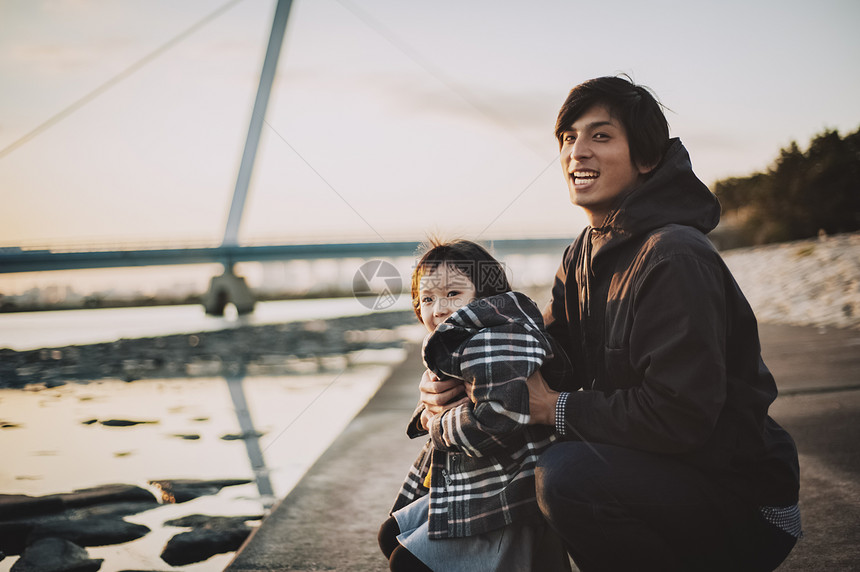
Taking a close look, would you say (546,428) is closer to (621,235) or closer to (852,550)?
(621,235)

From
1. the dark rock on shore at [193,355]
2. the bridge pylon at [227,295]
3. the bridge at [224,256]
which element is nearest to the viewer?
the dark rock on shore at [193,355]

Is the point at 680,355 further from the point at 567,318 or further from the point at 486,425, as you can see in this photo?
the point at 567,318

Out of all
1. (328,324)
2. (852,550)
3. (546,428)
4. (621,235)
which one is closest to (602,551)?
(546,428)

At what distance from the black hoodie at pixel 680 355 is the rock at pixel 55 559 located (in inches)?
63.3

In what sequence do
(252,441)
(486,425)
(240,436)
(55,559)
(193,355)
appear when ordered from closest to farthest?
(486,425) < (55,559) < (252,441) < (240,436) < (193,355)

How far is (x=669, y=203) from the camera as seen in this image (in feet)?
4.95

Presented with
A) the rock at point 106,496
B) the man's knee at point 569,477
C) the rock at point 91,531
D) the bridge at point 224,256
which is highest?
the bridge at point 224,256

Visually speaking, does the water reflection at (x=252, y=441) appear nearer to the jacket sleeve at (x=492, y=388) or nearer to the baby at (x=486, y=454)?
the baby at (x=486, y=454)

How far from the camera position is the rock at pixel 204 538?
2150 mm

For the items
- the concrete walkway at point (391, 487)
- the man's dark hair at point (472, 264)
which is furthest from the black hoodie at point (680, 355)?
the concrete walkway at point (391, 487)

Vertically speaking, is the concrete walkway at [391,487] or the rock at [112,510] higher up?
the rock at [112,510]

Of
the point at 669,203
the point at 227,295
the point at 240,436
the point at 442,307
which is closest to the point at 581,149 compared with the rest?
the point at 669,203

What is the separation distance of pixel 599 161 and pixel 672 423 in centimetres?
64

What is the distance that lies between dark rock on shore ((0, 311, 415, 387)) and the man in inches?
219
